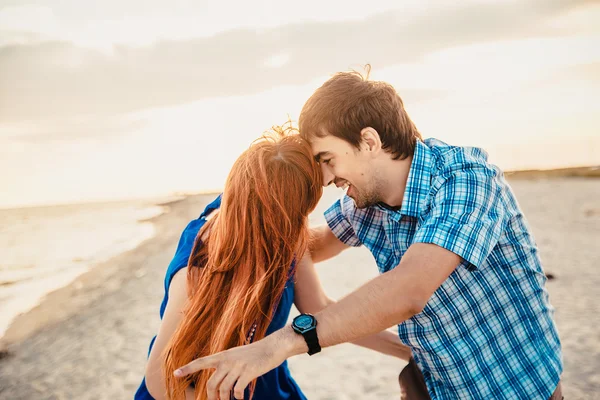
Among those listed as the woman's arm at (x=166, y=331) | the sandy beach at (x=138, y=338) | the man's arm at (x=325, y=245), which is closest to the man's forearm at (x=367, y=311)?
the woman's arm at (x=166, y=331)

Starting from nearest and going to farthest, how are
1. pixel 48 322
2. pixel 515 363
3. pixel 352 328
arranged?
pixel 352 328, pixel 515 363, pixel 48 322

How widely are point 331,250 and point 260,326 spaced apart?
0.86 metres

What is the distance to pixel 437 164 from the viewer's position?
2.06 m

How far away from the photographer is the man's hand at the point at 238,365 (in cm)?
137

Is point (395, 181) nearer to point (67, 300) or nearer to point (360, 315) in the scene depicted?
point (360, 315)

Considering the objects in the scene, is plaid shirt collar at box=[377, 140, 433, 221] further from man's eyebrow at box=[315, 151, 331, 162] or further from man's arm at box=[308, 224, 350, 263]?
man's arm at box=[308, 224, 350, 263]

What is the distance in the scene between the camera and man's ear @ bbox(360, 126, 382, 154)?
2337 millimetres

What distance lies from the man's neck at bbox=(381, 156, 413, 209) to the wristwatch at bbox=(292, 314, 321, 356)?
102 centimetres

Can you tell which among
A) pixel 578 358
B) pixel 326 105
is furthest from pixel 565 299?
pixel 326 105

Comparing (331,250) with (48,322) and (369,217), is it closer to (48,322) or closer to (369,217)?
(369,217)

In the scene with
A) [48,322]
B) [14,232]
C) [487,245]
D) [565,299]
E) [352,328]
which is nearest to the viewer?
[352,328]

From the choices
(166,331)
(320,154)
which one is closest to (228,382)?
(166,331)

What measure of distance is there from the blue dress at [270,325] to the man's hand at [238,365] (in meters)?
0.70

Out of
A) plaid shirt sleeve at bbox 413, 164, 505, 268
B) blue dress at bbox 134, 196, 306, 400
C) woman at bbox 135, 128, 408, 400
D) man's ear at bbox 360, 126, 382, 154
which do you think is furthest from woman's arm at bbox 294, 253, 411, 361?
plaid shirt sleeve at bbox 413, 164, 505, 268
